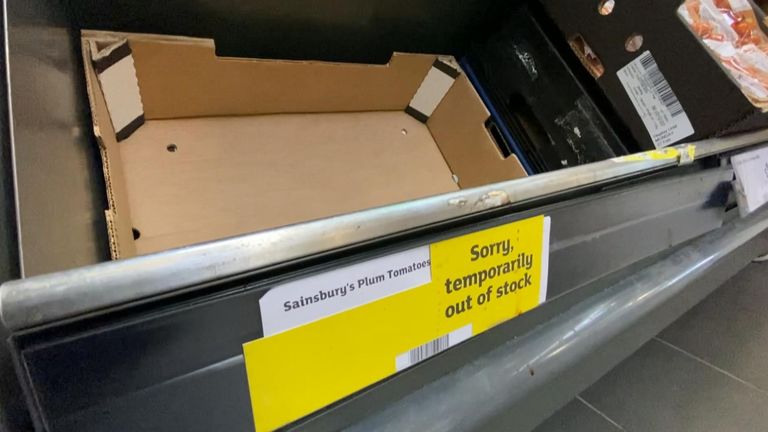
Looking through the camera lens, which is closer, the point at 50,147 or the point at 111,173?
the point at 50,147

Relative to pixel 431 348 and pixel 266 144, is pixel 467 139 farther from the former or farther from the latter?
pixel 431 348

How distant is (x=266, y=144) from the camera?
2.90ft

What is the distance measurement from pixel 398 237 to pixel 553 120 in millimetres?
608

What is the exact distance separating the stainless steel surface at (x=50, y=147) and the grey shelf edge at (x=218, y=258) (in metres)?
0.08

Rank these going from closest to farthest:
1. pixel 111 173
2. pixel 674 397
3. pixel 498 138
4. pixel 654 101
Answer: pixel 111 173 < pixel 654 101 < pixel 498 138 < pixel 674 397

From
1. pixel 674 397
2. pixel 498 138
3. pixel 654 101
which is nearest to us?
pixel 654 101

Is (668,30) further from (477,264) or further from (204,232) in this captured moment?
(204,232)

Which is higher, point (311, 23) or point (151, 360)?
point (311, 23)

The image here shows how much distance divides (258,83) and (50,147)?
0.44 metres

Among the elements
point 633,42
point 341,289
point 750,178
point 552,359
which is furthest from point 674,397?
point 341,289

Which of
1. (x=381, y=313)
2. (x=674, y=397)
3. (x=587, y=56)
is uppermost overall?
(x=587, y=56)

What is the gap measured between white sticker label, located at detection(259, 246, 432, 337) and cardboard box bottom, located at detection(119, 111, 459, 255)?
42 cm

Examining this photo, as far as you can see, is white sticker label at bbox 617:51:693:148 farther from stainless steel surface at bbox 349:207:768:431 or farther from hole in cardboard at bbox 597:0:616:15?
stainless steel surface at bbox 349:207:768:431

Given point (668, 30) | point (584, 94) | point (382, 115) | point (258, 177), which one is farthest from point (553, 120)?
point (258, 177)
